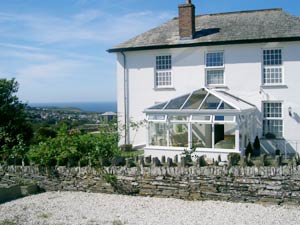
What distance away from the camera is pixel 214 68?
2041cm

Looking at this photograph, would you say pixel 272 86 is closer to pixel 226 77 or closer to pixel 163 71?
pixel 226 77

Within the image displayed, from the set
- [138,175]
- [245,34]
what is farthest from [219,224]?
[245,34]

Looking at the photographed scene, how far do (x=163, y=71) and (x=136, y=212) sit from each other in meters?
13.0

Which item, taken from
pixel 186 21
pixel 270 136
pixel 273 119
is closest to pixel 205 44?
pixel 186 21

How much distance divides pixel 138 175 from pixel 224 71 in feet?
35.4

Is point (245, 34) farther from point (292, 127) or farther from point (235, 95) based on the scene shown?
point (292, 127)

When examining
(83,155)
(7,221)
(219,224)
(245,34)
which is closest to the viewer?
(219,224)

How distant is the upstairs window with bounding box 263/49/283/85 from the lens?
19250 mm

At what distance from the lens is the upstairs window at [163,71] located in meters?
21.6

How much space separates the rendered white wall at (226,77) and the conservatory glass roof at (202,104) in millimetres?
1558

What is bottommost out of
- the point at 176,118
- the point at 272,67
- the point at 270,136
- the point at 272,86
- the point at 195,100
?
the point at 270,136

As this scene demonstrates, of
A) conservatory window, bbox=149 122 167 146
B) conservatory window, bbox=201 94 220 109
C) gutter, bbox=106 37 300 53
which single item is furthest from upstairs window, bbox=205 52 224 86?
conservatory window, bbox=149 122 167 146

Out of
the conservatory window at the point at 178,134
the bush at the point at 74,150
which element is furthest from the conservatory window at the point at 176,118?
the bush at the point at 74,150

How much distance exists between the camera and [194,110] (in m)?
17.0
